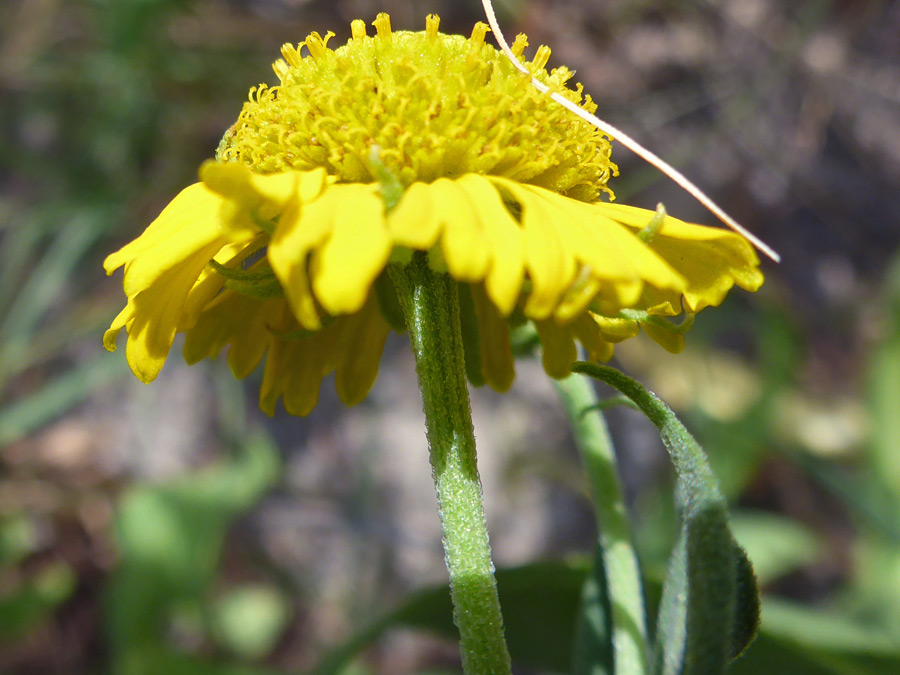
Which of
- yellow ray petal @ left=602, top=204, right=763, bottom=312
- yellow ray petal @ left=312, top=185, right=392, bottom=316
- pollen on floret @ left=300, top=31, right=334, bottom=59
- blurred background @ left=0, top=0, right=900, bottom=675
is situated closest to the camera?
yellow ray petal @ left=312, top=185, right=392, bottom=316

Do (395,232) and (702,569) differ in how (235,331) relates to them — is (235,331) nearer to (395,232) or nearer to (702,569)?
(395,232)

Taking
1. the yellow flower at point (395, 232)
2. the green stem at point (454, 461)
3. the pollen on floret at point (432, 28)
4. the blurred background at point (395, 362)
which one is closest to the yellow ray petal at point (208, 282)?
the yellow flower at point (395, 232)

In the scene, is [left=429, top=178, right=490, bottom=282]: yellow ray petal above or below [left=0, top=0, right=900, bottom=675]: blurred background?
above

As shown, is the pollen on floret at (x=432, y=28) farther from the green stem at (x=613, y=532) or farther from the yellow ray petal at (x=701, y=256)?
the green stem at (x=613, y=532)

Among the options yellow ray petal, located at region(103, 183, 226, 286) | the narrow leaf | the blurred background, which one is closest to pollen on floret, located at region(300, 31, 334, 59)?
yellow ray petal, located at region(103, 183, 226, 286)

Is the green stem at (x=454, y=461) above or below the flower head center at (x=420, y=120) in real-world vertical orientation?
below

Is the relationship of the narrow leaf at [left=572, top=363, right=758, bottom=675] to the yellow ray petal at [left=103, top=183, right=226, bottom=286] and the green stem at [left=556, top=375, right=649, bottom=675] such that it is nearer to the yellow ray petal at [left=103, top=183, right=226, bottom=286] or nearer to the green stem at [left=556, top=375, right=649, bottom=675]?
the green stem at [left=556, top=375, right=649, bottom=675]

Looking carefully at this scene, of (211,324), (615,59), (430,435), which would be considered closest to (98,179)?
(615,59)
